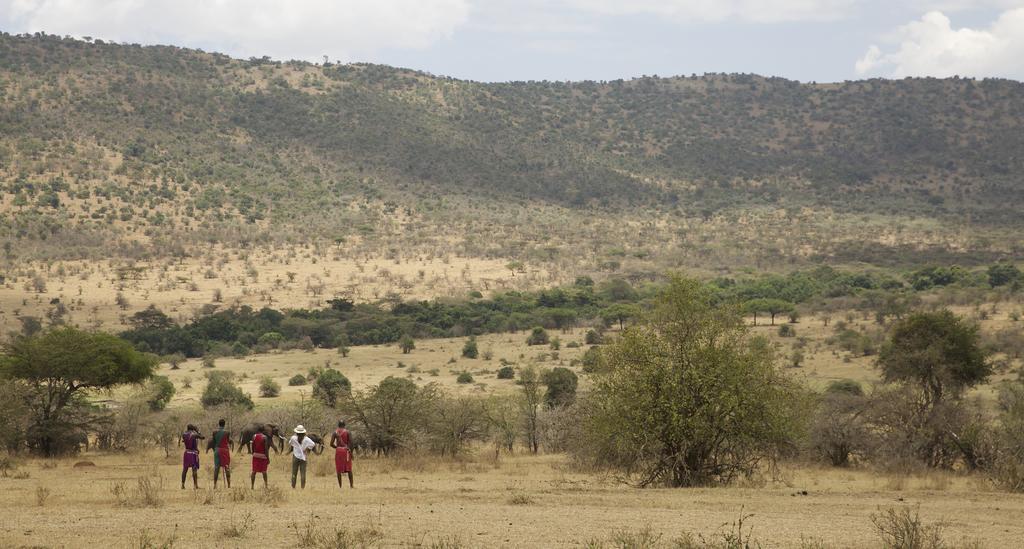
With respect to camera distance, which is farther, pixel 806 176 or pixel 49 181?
pixel 806 176

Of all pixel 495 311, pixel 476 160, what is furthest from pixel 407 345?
pixel 476 160

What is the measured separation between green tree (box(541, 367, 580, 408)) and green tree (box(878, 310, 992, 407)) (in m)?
10.5

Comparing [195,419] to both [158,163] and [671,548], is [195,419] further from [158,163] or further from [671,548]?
[158,163]

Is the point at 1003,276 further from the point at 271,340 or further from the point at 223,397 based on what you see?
the point at 223,397

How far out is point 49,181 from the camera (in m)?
86.7

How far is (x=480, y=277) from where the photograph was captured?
82312mm

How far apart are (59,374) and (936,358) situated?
81.9 feet

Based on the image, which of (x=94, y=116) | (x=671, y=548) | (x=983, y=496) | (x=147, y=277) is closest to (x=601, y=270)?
(x=147, y=277)

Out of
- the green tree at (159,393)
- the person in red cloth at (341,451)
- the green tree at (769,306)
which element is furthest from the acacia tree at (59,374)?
the green tree at (769,306)

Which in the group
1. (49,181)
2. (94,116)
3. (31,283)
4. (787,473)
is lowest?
(787,473)

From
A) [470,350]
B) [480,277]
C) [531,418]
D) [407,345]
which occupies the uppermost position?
[480,277]

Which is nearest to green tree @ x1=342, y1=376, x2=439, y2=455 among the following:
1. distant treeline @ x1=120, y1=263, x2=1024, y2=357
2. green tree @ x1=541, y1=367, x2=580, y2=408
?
green tree @ x1=541, y1=367, x2=580, y2=408

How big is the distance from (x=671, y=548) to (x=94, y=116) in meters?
99.0

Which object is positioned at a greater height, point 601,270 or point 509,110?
point 509,110
